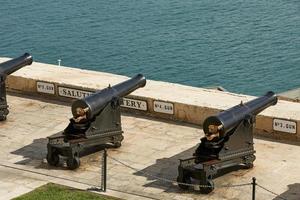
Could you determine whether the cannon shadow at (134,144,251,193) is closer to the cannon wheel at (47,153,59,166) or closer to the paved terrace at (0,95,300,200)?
the paved terrace at (0,95,300,200)

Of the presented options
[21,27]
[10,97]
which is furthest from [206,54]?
[10,97]

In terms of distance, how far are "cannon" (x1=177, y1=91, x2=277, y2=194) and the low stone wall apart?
1985mm

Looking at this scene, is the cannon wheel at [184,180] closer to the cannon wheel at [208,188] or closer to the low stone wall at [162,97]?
the cannon wheel at [208,188]

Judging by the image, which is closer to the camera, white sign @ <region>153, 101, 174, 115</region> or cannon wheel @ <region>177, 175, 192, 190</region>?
cannon wheel @ <region>177, 175, 192, 190</region>

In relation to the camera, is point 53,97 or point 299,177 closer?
point 299,177

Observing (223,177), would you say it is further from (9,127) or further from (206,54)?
(206,54)

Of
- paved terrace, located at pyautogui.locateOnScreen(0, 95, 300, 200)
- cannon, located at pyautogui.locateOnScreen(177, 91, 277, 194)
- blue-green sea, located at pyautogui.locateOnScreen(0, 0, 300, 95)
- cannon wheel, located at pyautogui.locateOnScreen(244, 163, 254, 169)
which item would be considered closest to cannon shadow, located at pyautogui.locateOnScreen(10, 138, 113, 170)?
paved terrace, located at pyautogui.locateOnScreen(0, 95, 300, 200)

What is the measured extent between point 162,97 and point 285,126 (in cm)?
329

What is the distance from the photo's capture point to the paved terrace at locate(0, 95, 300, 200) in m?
15.3

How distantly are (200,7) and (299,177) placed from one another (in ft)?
138

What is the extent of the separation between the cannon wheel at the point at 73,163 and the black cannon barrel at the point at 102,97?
2.93ft

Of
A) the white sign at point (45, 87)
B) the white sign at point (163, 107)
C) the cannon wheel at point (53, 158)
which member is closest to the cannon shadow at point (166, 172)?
the cannon wheel at point (53, 158)

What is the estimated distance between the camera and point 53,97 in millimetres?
21531

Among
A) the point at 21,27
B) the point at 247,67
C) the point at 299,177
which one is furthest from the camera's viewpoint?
the point at 21,27
